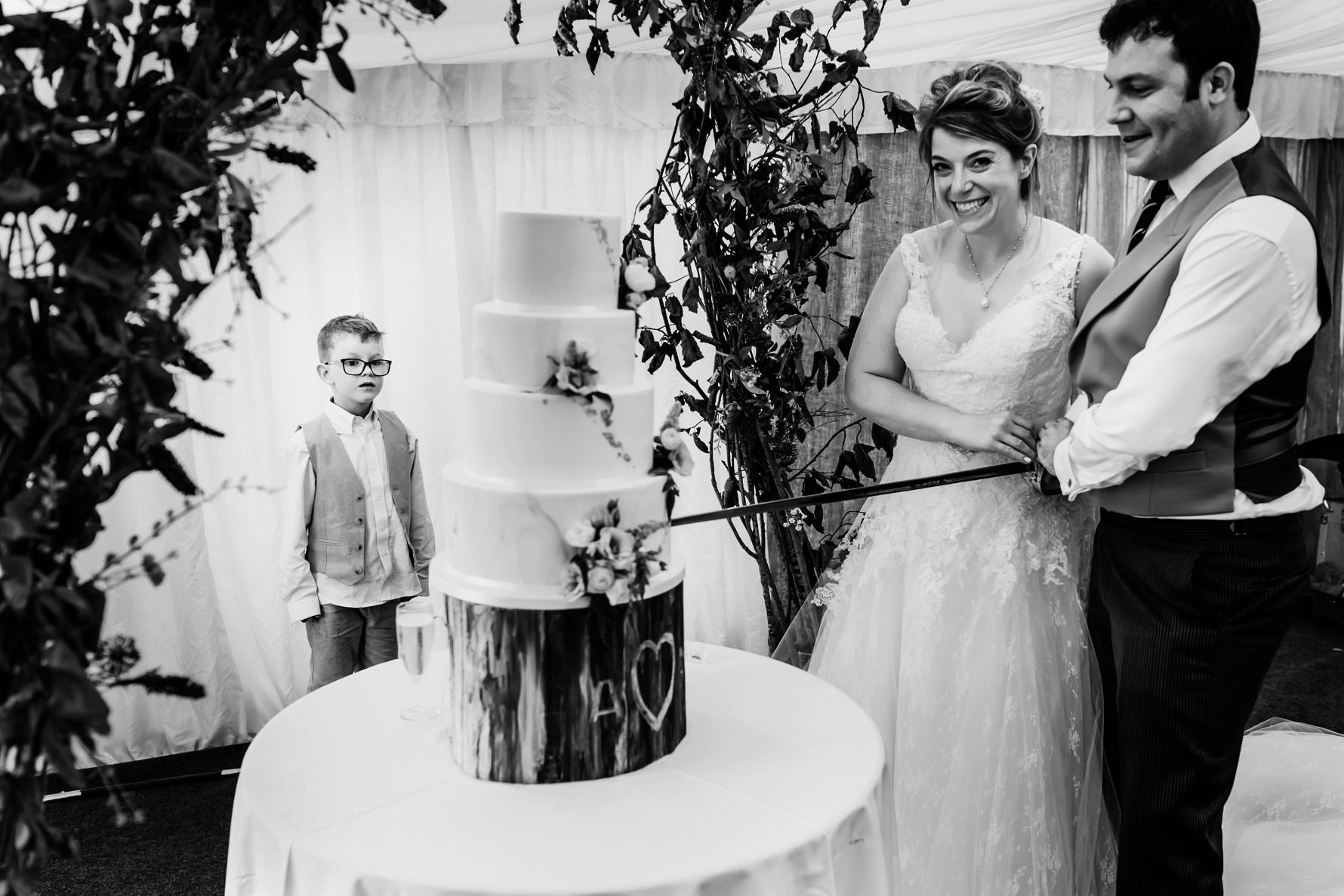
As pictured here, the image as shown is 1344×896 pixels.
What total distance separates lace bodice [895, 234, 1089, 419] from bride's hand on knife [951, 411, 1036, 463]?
76 mm

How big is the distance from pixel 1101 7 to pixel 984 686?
2.35 m

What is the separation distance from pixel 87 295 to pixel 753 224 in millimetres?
2194

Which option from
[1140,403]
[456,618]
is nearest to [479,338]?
[456,618]

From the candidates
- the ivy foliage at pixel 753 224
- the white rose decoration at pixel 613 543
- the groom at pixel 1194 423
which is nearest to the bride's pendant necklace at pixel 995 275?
the groom at pixel 1194 423

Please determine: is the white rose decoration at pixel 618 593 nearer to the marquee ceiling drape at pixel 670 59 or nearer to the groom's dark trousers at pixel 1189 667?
the groom's dark trousers at pixel 1189 667

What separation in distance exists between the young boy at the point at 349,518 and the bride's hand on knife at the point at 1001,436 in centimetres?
185

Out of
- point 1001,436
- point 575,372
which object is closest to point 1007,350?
point 1001,436

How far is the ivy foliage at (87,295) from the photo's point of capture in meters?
1.07

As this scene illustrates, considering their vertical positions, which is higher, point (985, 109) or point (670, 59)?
point (670, 59)

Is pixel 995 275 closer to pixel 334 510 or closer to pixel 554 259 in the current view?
pixel 554 259

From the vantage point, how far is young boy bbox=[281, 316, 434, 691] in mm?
3488

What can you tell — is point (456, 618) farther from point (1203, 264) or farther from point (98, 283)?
point (1203, 264)

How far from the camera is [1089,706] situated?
2588 millimetres

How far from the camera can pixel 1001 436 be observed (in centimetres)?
252
